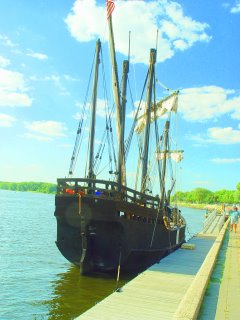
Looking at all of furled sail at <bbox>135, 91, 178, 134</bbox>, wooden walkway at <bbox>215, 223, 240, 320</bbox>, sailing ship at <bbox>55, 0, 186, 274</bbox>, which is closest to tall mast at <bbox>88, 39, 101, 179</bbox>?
sailing ship at <bbox>55, 0, 186, 274</bbox>

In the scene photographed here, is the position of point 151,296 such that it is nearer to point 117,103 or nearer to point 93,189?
point 93,189

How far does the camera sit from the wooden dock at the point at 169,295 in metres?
8.22

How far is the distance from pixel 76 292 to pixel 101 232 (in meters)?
2.54

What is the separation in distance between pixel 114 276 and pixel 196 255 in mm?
4649

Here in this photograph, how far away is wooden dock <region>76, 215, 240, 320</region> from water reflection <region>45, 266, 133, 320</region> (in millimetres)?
2017

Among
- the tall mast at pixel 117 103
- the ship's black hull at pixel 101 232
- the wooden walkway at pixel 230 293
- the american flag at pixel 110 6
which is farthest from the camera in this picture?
the american flag at pixel 110 6

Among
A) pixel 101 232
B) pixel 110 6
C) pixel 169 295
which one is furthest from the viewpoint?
pixel 110 6

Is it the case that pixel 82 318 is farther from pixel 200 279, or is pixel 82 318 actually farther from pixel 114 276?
pixel 114 276

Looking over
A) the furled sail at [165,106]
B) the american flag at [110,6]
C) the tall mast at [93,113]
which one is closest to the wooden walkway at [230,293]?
the tall mast at [93,113]

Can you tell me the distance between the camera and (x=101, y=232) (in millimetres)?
15734

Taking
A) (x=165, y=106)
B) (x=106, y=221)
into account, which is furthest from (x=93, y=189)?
(x=165, y=106)

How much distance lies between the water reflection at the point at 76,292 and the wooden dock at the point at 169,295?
6.62ft

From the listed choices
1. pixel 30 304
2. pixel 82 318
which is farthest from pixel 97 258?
pixel 82 318

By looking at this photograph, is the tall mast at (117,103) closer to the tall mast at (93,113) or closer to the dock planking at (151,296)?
the tall mast at (93,113)
